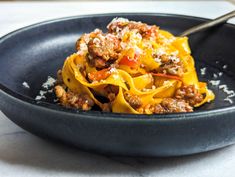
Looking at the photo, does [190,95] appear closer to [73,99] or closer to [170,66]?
[170,66]

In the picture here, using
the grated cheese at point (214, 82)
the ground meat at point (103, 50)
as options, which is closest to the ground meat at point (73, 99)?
the ground meat at point (103, 50)

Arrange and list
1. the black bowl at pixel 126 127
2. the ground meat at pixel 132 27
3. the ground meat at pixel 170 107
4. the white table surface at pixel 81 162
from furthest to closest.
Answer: the ground meat at pixel 132 27, the ground meat at pixel 170 107, the white table surface at pixel 81 162, the black bowl at pixel 126 127

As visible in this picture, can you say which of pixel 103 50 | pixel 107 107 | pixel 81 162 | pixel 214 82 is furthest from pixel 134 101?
pixel 214 82

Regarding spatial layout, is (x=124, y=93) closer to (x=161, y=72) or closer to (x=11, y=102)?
(x=161, y=72)

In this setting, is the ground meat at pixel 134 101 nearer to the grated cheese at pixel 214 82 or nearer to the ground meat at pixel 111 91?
the ground meat at pixel 111 91

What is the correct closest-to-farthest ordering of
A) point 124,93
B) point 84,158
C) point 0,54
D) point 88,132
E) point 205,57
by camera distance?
point 88,132 < point 84,158 < point 124,93 < point 0,54 < point 205,57

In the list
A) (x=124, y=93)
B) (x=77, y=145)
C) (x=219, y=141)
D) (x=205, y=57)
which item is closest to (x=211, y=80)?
(x=205, y=57)

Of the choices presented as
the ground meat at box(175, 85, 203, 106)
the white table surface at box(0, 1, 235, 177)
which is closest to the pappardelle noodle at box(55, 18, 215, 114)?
the ground meat at box(175, 85, 203, 106)
